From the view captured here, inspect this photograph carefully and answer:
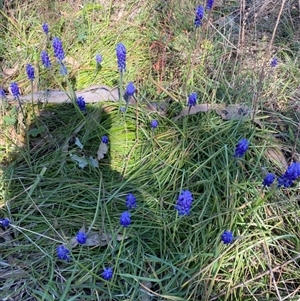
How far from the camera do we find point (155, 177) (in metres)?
1.88

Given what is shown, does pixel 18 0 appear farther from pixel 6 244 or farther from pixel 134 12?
pixel 6 244

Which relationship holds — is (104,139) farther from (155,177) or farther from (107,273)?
→ (107,273)

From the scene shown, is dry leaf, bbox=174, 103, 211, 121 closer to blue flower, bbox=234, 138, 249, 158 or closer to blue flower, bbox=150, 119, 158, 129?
blue flower, bbox=150, 119, 158, 129

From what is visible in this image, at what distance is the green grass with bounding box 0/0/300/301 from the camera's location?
1.59m

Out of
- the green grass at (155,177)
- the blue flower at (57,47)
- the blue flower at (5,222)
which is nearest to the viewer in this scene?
the green grass at (155,177)

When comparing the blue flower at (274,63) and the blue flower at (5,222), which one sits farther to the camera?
the blue flower at (274,63)

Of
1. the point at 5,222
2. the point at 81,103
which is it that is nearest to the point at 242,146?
the point at 81,103

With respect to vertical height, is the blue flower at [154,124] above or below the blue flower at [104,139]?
above

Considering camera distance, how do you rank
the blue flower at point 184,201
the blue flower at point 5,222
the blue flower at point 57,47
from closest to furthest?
the blue flower at point 184,201, the blue flower at point 5,222, the blue flower at point 57,47

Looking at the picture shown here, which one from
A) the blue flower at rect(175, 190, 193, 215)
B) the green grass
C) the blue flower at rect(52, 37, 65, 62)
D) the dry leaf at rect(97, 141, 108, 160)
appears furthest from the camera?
the dry leaf at rect(97, 141, 108, 160)

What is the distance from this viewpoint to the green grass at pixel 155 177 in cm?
159

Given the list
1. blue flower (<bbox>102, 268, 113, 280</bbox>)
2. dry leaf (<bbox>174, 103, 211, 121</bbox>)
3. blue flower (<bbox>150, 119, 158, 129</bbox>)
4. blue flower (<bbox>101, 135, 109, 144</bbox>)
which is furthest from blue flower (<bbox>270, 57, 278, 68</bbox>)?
blue flower (<bbox>102, 268, 113, 280</bbox>)

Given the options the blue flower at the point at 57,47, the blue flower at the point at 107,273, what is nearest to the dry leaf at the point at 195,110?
the blue flower at the point at 57,47

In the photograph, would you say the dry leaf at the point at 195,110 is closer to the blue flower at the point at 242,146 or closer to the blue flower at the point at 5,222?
the blue flower at the point at 242,146
